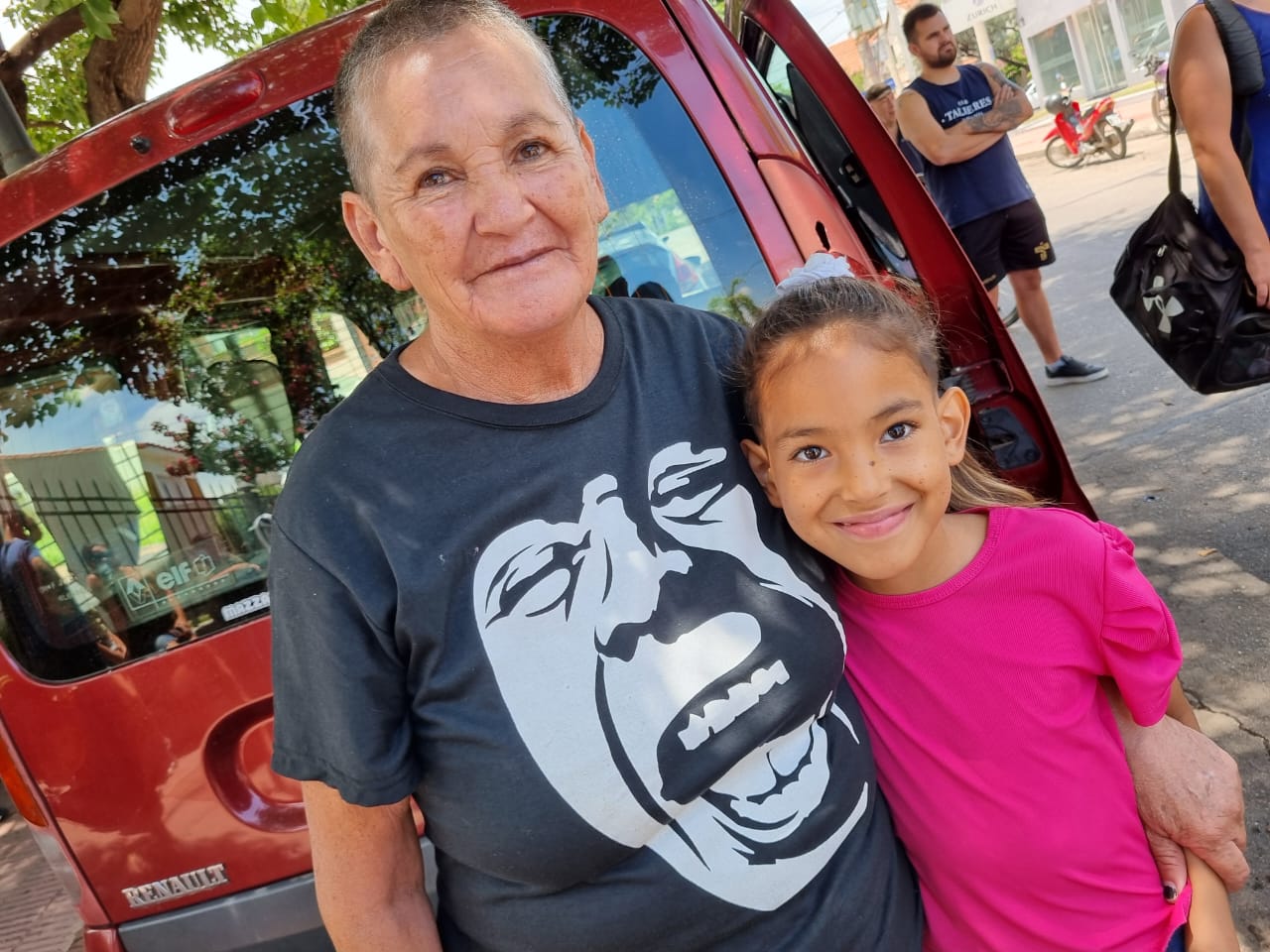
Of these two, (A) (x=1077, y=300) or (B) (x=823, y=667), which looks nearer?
(B) (x=823, y=667)

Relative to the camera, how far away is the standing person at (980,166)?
5367 millimetres

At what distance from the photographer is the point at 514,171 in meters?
1.30

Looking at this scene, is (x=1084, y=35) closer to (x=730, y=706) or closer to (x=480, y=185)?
(x=480, y=185)

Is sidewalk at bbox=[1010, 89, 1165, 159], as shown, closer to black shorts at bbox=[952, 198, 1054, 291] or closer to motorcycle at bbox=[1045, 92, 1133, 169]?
motorcycle at bbox=[1045, 92, 1133, 169]

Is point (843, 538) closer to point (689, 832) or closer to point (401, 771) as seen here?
point (689, 832)

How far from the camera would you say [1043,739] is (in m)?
1.35

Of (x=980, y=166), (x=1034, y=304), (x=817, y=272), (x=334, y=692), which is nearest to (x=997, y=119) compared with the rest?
(x=980, y=166)

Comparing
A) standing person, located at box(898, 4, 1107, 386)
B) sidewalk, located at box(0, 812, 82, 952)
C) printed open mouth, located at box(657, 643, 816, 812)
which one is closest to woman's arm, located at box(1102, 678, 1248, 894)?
printed open mouth, located at box(657, 643, 816, 812)

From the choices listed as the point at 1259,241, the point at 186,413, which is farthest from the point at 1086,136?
the point at 186,413

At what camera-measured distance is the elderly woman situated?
1232mm

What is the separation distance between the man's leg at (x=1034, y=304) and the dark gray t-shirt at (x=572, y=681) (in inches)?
179

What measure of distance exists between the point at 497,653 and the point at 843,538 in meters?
0.49

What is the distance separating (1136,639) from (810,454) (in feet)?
1.59

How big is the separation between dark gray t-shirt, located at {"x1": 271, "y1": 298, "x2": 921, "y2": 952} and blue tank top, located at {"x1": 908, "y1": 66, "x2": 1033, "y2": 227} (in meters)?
4.53
